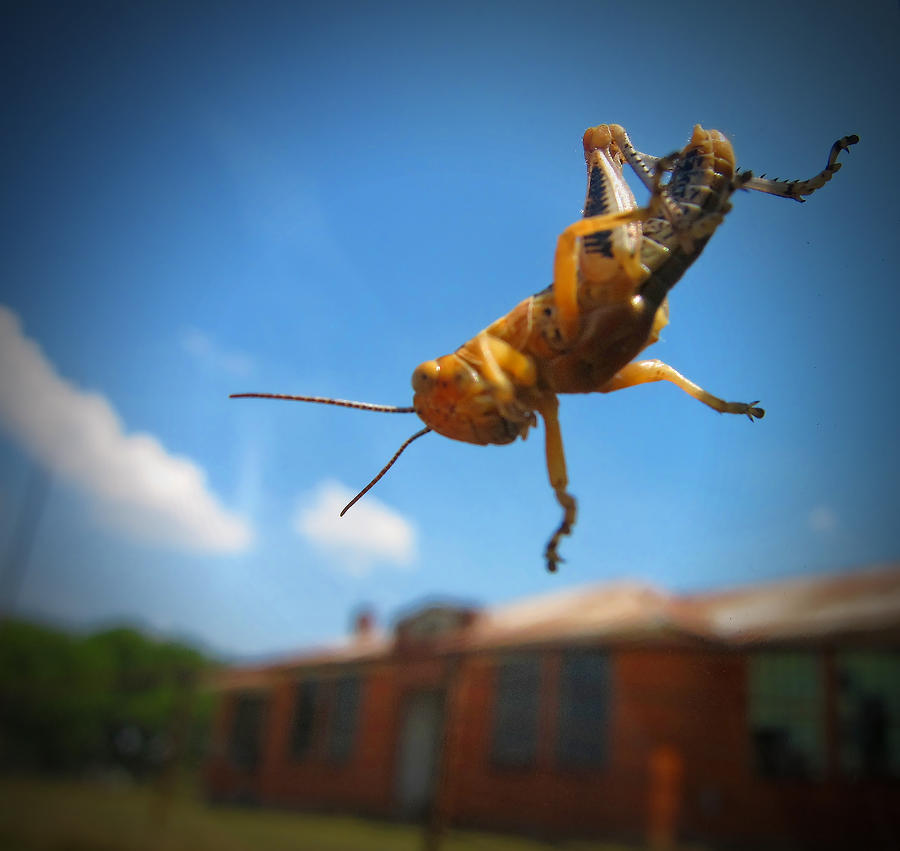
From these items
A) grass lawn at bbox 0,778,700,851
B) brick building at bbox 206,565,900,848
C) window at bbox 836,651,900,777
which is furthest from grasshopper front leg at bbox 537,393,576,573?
window at bbox 836,651,900,777

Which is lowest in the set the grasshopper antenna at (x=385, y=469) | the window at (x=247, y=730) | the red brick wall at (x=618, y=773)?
the window at (x=247, y=730)

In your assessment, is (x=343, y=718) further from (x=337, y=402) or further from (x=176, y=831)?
(x=337, y=402)

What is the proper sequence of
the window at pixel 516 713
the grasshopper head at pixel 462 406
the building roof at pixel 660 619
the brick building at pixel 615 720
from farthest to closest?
1. the window at pixel 516 713
2. the brick building at pixel 615 720
3. the building roof at pixel 660 619
4. the grasshopper head at pixel 462 406

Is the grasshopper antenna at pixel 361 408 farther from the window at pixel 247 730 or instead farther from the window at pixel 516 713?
the window at pixel 247 730

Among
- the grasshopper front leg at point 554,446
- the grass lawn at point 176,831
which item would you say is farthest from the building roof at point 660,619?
the grass lawn at point 176,831

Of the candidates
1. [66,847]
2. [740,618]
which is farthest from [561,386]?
[66,847]

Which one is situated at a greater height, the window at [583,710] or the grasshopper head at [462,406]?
the grasshopper head at [462,406]

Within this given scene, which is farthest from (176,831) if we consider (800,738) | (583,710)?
(800,738)
